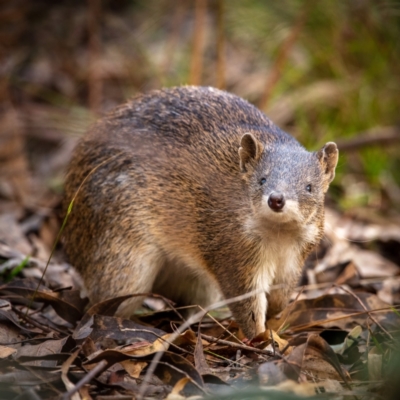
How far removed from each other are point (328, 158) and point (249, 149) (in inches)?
27.4

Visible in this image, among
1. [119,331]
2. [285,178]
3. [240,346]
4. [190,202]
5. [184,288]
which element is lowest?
[119,331]

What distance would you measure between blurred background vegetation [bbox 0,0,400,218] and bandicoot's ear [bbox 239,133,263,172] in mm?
3436

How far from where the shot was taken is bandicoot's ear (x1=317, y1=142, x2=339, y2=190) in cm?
585

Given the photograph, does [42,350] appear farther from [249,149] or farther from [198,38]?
[198,38]

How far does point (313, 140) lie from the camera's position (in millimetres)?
10867

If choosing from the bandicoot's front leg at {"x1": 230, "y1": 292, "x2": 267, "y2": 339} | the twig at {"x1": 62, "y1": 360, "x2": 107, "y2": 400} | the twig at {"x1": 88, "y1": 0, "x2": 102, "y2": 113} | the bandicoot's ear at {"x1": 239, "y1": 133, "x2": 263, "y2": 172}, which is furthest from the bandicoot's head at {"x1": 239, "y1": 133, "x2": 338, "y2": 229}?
the twig at {"x1": 88, "y1": 0, "x2": 102, "y2": 113}

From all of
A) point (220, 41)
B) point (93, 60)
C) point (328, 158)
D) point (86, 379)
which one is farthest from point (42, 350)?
point (93, 60)

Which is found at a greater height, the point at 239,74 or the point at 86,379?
the point at 239,74

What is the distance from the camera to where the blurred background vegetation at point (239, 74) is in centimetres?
1031

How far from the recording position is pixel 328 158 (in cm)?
591

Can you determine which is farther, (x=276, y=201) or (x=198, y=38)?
(x=198, y=38)

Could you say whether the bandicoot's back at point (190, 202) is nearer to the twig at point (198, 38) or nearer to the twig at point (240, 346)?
the twig at point (240, 346)

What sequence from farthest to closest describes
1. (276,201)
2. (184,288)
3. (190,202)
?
(184,288) < (190,202) < (276,201)

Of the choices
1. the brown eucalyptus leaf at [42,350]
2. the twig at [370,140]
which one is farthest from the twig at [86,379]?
the twig at [370,140]
